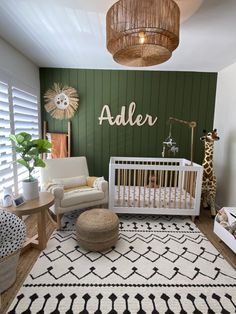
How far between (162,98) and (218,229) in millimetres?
2300

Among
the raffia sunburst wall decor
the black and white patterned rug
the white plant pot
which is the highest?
the raffia sunburst wall decor

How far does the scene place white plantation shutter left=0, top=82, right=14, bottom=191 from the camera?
2234 millimetres

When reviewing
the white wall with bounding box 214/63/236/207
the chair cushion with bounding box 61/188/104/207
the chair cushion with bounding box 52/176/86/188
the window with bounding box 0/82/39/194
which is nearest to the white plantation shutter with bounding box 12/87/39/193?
the window with bounding box 0/82/39/194

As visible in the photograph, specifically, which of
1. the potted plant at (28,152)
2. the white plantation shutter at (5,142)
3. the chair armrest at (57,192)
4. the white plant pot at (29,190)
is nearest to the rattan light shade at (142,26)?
the potted plant at (28,152)

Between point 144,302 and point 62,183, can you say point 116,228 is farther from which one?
point 62,183

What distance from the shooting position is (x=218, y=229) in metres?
2.36

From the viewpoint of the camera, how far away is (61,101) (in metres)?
3.43

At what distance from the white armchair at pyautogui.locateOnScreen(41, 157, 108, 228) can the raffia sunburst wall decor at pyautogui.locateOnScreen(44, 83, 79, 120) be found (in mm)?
891

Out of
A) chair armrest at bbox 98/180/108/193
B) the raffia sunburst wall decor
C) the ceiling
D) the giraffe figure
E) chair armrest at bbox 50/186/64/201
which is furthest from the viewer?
the raffia sunburst wall decor

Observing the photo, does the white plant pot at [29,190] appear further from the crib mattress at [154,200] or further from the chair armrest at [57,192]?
the crib mattress at [154,200]

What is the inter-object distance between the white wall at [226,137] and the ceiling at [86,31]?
Result: 0.97 feet

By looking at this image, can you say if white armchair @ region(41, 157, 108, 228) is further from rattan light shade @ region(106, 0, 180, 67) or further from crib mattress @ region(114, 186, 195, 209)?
rattan light shade @ region(106, 0, 180, 67)

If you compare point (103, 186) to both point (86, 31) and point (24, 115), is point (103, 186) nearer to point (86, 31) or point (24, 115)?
point (24, 115)

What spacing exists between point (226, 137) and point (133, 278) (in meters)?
2.60
